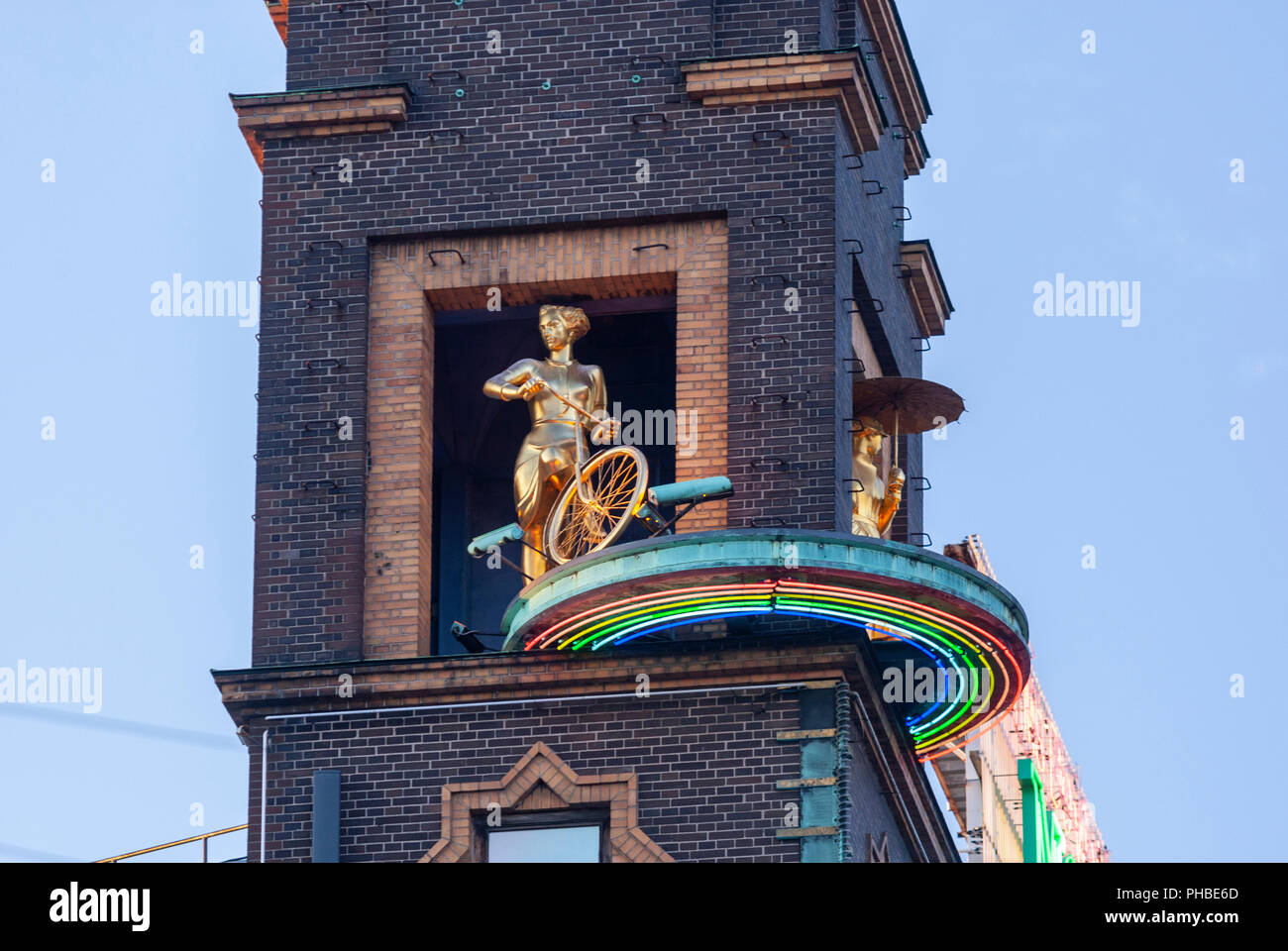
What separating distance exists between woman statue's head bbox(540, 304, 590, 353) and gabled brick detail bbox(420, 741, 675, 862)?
4.58 m

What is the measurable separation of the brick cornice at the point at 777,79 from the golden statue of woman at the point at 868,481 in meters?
3.40

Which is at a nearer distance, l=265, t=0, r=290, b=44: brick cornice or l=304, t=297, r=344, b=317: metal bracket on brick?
l=304, t=297, r=344, b=317: metal bracket on brick

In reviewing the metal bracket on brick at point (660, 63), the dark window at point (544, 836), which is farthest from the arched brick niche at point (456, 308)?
the dark window at point (544, 836)

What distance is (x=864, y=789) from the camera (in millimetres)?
38000

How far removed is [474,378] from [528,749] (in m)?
6.90

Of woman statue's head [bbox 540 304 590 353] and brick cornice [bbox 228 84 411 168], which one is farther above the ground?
brick cornice [bbox 228 84 411 168]

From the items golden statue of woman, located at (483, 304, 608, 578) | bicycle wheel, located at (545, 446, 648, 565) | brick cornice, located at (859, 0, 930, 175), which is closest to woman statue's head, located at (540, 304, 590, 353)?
golden statue of woman, located at (483, 304, 608, 578)

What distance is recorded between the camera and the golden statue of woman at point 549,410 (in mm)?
39188

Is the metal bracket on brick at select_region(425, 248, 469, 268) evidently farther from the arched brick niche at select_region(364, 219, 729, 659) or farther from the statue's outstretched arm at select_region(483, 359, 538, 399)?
the statue's outstretched arm at select_region(483, 359, 538, 399)

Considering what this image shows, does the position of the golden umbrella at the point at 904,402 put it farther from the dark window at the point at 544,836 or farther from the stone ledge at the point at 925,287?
the dark window at the point at 544,836

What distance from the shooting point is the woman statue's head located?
131 feet

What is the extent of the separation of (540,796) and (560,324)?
5209 millimetres
